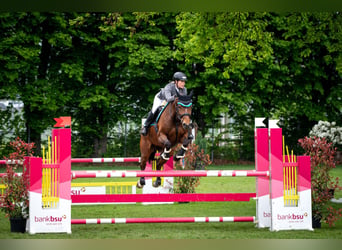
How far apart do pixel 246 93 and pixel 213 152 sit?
241 cm

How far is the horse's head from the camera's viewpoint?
5.66 meters

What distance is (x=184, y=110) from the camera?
5.73 metres

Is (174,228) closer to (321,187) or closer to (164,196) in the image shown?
(164,196)

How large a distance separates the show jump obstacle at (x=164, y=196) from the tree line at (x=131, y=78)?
10.4m

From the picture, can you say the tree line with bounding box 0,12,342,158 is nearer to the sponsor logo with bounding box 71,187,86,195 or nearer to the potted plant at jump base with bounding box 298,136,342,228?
the sponsor logo with bounding box 71,187,86,195

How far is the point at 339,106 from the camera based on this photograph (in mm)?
18625

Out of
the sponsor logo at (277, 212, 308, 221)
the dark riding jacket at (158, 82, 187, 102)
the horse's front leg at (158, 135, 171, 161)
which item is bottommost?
the sponsor logo at (277, 212, 308, 221)

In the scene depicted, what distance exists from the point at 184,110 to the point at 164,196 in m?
1.18

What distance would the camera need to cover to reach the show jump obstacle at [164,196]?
5.77 metres

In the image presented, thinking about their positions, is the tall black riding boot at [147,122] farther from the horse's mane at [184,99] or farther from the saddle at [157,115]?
the horse's mane at [184,99]

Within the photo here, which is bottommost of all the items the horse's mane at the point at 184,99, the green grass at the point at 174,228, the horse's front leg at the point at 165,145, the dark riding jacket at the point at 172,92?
the green grass at the point at 174,228

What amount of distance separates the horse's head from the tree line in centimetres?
1042

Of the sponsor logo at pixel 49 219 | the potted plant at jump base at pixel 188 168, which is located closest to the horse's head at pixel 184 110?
the sponsor logo at pixel 49 219

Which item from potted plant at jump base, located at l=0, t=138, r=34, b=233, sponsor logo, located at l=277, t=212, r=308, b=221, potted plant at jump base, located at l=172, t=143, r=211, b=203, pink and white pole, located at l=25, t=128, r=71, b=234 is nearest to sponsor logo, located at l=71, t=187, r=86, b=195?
potted plant at jump base, located at l=172, t=143, r=211, b=203
